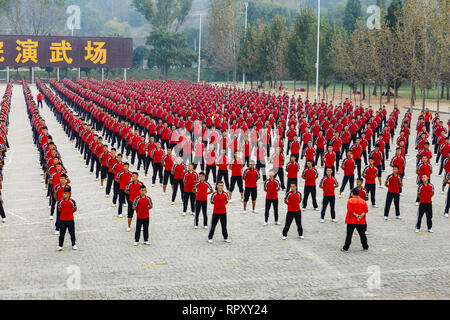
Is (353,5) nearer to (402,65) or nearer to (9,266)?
(402,65)

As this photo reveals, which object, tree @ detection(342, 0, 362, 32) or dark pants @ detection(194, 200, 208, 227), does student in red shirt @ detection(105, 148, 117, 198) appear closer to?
dark pants @ detection(194, 200, 208, 227)

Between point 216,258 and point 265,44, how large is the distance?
52.5m

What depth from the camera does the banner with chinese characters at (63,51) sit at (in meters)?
66.6

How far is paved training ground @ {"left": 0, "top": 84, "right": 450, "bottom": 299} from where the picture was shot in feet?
35.8

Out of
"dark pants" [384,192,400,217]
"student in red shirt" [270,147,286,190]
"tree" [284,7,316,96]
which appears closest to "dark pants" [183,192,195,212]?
"student in red shirt" [270,147,286,190]

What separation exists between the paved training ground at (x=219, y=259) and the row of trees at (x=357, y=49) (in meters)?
28.1

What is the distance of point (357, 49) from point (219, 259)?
39.7 metres

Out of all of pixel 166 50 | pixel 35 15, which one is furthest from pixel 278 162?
pixel 35 15

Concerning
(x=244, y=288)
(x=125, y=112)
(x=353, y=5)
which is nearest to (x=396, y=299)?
(x=244, y=288)

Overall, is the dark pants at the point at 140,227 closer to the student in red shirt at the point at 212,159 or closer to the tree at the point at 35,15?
the student in red shirt at the point at 212,159

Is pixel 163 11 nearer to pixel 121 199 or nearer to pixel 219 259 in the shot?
pixel 121 199

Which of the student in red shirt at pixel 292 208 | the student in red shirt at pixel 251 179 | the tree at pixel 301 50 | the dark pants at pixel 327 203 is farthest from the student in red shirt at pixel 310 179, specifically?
the tree at pixel 301 50

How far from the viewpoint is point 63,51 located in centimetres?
6769

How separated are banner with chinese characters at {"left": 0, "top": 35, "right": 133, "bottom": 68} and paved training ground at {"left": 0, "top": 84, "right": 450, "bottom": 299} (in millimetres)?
52558
